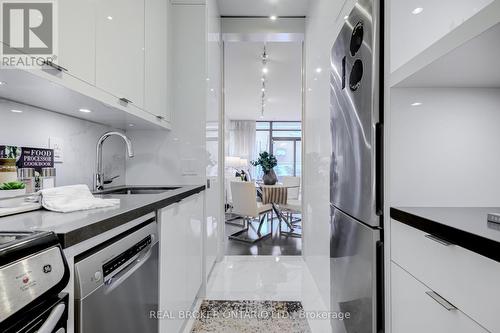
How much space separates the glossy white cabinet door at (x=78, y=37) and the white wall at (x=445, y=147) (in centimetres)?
124

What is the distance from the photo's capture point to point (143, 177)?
2213 mm

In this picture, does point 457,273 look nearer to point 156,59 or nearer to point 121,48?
point 121,48

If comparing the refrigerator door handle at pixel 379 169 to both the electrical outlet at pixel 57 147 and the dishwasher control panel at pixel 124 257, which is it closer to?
the dishwasher control panel at pixel 124 257

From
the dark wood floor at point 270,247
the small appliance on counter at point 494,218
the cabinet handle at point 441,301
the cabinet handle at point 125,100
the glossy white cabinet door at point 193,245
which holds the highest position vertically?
the cabinet handle at point 125,100

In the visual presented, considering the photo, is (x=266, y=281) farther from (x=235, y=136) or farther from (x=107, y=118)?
(x=235, y=136)

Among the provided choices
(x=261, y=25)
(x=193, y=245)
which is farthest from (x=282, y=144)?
(x=193, y=245)

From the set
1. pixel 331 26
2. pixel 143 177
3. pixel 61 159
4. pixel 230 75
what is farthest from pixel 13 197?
pixel 230 75

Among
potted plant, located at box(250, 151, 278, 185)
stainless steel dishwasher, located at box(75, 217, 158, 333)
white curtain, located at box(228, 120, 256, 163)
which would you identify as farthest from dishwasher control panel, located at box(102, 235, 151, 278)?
white curtain, located at box(228, 120, 256, 163)

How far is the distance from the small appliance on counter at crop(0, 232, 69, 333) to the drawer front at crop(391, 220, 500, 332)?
0.88 metres

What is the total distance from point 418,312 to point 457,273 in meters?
0.25

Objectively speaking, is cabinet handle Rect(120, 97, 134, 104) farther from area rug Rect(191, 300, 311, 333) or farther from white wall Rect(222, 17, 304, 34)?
white wall Rect(222, 17, 304, 34)

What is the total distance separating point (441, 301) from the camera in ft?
2.21
